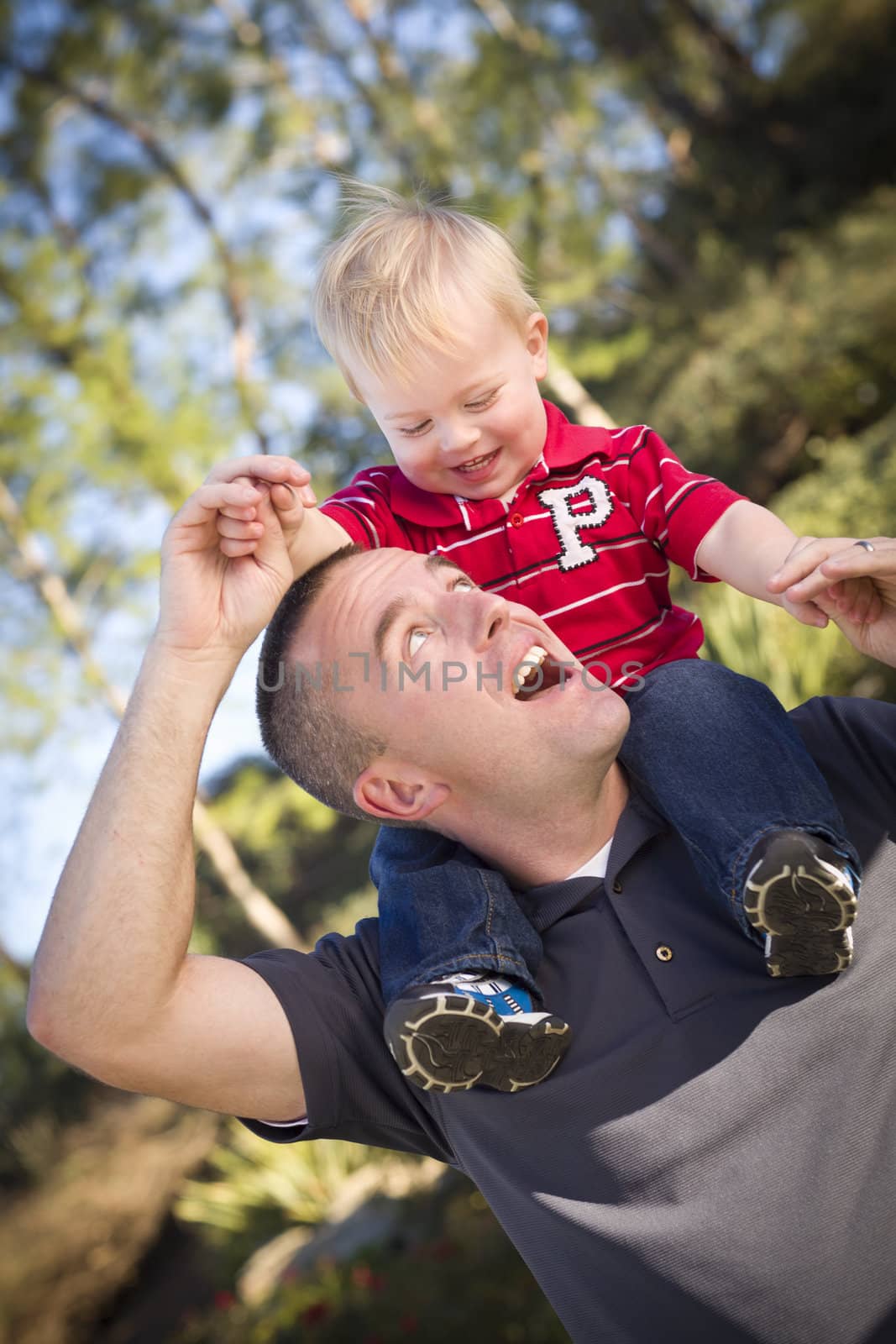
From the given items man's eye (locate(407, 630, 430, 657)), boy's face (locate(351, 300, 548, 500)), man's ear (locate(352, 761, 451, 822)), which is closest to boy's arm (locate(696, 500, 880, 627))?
boy's face (locate(351, 300, 548, 500))

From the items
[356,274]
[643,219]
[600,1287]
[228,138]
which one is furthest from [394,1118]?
[643,219]

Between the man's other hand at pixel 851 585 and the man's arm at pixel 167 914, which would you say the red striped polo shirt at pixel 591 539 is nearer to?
the man's other hand at pixel 851 585

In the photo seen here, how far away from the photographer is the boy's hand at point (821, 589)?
1.69m

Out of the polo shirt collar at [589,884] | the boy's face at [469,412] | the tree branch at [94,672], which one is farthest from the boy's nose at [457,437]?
the tree branch at [94,672]

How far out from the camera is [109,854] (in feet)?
5.44

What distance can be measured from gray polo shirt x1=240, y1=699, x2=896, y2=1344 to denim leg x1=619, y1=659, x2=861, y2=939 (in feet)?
0.48

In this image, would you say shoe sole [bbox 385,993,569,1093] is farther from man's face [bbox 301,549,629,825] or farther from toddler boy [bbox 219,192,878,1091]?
man's face [bbox 301,549,629,825]

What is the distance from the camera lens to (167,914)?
1.67m

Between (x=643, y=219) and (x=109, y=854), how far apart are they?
53.1ft

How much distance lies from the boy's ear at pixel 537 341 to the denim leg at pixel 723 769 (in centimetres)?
74

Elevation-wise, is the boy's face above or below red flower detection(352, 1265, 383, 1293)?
above

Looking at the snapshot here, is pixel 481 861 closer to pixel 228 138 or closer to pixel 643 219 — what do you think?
pixel 228 138

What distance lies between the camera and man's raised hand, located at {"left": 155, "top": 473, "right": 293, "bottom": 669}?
1.78m

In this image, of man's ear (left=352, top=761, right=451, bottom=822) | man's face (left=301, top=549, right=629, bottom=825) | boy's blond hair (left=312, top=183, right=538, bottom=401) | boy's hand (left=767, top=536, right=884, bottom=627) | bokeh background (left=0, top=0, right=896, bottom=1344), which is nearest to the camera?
boy's hand (left=767, top=536, right=884, bottom=627)
